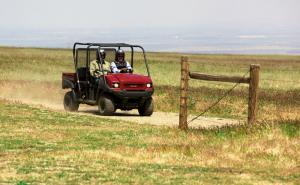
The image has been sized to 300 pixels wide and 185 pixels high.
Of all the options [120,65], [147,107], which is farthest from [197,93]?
[120,65]

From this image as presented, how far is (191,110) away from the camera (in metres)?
26.1

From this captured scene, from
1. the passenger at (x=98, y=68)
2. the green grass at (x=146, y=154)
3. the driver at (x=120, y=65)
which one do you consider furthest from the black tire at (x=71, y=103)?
the green grass at (x=146, y=154)

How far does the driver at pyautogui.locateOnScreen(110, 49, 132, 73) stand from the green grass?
5147 millimetres

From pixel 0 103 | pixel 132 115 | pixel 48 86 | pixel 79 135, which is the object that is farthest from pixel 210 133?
pixel 48 86

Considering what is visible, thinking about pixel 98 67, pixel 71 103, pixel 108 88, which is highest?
pixel 98 67

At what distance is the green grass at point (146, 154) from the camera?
428 inches

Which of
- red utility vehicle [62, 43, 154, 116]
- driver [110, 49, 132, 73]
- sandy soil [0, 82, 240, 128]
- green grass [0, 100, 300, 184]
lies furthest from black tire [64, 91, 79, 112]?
green grass [0, 100, 300, 184]

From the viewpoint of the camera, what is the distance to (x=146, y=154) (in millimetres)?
13016

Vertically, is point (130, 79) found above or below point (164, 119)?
above

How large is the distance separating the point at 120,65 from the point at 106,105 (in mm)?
1513

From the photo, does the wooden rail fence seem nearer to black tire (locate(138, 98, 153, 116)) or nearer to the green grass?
the green grass

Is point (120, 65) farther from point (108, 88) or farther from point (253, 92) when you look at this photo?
point (253, 92)

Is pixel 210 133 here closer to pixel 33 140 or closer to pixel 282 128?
pixel 282 128

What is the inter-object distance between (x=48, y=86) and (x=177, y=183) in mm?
25286
